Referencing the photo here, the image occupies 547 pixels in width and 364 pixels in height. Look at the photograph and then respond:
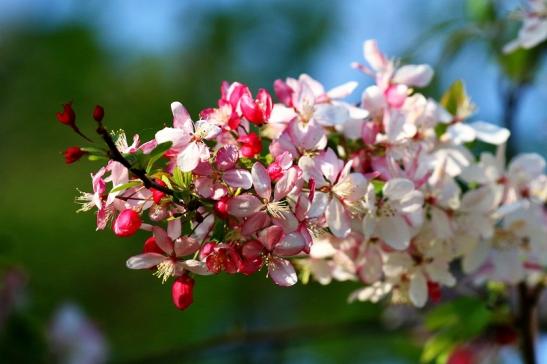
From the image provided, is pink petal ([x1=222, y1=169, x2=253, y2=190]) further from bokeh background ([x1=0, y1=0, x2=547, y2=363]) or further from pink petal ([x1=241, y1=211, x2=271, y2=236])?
bokeh background ([x1=0, y1=0, x2=547, y2=363])

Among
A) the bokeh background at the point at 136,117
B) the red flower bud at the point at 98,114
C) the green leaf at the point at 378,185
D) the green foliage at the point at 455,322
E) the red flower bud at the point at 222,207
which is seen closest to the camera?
the red flower bud at the point at 98,114

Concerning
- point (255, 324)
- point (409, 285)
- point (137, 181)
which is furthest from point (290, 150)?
point (255, 324)

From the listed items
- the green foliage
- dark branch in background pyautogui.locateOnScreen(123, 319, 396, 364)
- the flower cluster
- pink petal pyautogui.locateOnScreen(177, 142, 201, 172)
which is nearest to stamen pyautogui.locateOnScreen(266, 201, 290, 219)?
the flower cluster

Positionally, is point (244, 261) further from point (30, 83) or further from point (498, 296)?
point (30, 83)

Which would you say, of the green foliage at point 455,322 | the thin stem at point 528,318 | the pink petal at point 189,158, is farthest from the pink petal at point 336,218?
the thin stem at point 528,318

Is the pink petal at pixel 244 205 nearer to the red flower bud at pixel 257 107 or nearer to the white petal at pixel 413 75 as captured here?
the red flower bud at pixel 257 107

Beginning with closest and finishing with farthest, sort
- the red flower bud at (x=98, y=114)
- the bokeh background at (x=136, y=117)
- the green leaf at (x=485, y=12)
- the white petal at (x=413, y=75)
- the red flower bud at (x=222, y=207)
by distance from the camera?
the red flower bud at (x=98, y=114) < the red flower bud at (x=222, y=207) < the white petal at (x=413, y=75) < the green leaf at (x=485, y=12) < the bokeh background at (x=136, y=117)

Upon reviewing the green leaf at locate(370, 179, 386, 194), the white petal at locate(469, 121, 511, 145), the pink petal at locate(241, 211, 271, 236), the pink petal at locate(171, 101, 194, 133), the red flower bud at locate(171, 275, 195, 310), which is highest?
the white petal at locate(469, 121, 511, 145)
